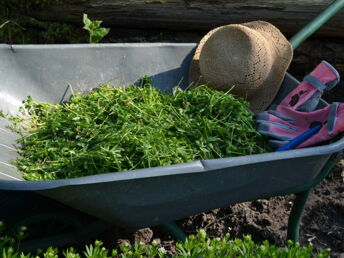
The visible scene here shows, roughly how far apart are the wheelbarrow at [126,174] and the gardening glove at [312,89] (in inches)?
5.5

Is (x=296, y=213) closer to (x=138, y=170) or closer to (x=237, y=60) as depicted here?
(x=237, y=60)

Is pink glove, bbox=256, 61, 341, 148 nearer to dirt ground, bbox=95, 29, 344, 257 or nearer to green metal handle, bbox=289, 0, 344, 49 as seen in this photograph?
green metal handle, bbox=289, 0, 344, 49

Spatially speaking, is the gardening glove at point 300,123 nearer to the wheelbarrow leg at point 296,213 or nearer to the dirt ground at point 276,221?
the wheelbarrow leg at point 296,213

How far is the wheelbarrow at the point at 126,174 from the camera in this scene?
189 cm

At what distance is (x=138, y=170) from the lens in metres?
1.84

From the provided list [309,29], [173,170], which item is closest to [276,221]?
[309,29]

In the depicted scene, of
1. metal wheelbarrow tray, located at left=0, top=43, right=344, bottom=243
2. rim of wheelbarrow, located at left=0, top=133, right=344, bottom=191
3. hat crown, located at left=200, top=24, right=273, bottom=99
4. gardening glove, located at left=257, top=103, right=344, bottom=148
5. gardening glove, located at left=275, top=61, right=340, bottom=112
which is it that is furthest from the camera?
hat crown, located at left=200, top=24, right=273, bottom=99

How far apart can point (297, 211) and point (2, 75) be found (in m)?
1.35

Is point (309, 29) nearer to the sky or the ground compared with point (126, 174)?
nearer to the sky

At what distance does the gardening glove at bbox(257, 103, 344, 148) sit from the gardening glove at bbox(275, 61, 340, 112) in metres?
0.04

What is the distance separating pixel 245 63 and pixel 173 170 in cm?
106

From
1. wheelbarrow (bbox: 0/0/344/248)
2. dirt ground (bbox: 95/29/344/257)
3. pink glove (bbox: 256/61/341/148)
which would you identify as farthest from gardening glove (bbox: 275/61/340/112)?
dirt ground (bbox: 95/29/344/257)

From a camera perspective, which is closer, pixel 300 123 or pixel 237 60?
pixel 300 123

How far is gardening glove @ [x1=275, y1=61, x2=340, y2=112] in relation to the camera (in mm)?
2584
